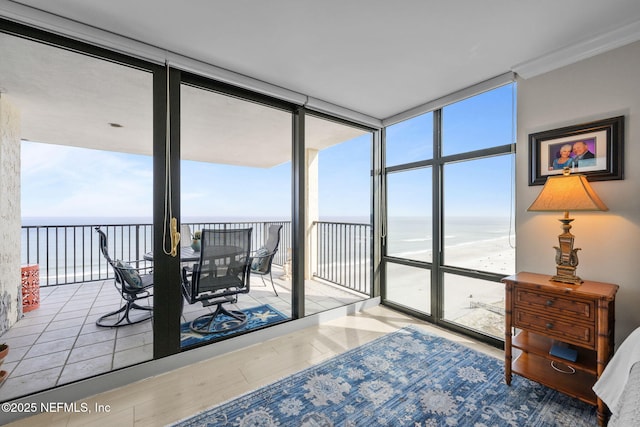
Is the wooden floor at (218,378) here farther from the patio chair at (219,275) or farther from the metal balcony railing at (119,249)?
the metal balcony railing at (119,249)

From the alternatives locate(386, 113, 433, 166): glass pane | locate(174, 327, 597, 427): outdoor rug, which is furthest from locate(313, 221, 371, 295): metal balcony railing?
locate(174, 327, 597, 427): outdoor rug

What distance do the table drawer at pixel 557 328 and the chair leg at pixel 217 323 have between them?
246cm

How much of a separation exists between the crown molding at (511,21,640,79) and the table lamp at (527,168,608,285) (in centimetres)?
89

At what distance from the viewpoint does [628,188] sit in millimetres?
1746

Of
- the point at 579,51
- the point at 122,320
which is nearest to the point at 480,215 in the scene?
the point at 579,51

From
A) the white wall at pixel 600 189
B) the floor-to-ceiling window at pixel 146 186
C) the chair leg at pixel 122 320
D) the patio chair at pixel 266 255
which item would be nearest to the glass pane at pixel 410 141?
the floor-to-ceiling window at pixel 146 186

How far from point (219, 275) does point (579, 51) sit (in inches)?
137

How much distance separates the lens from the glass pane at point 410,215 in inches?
123

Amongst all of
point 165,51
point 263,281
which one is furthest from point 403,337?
point 165,51

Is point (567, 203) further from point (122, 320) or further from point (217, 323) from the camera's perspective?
point (122, 320)

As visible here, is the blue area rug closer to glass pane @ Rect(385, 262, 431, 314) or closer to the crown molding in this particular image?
glass pane @ Rect(385, 262, 431, 314)

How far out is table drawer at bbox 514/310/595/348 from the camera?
1.54m

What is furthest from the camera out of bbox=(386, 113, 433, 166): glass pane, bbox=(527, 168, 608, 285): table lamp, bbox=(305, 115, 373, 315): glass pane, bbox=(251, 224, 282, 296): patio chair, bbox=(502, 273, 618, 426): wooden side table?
bbox=(305, 115, 373, 315): glass pane

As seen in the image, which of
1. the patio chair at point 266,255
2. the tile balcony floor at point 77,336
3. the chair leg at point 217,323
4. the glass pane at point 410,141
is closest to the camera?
the tile balcony floor at point 77,336
